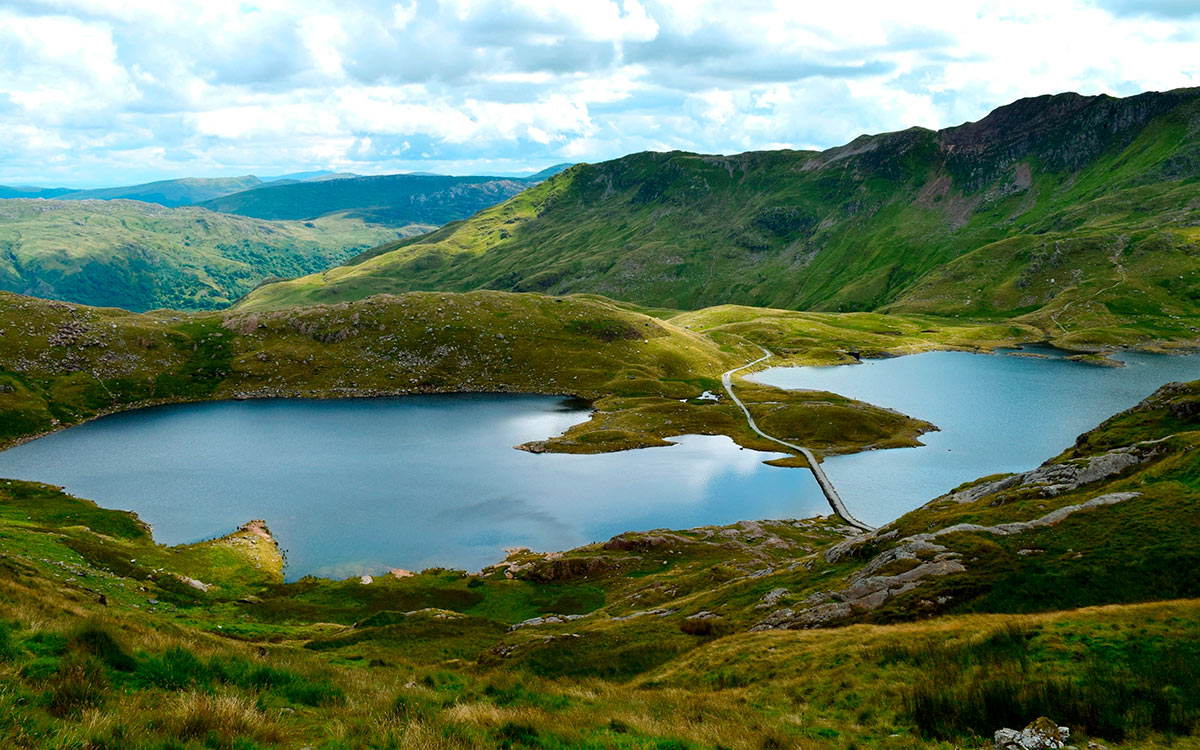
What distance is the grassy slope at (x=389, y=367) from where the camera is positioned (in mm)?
126438

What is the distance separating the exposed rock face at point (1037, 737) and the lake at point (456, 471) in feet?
200

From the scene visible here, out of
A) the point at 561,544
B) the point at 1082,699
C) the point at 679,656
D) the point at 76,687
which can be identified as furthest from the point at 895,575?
the point at 561,544

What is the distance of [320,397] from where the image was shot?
15750 cm

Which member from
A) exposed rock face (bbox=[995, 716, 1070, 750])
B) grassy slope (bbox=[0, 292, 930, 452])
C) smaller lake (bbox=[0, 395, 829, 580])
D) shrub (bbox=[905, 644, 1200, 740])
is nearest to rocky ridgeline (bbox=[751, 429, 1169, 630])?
shrub (bbox=[905, 644, 1200, 740])

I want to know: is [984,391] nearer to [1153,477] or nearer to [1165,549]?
[1153,477]

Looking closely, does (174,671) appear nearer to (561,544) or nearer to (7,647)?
(7,647)

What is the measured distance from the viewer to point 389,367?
17138cm

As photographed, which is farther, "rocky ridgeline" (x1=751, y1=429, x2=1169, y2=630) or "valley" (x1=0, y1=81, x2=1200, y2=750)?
"rocky ridgeline" (x1=751, y1=429, x2=1169, y2=630)

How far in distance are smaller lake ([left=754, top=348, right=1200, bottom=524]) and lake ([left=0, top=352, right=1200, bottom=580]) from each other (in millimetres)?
597

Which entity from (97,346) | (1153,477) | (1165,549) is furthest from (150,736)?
(97,346)

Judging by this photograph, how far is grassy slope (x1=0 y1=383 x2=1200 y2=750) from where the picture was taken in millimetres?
11586

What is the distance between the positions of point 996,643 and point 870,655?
13.0ft

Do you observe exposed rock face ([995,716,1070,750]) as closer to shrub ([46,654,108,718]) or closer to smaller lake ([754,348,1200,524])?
shrub ([46,654,108,718])

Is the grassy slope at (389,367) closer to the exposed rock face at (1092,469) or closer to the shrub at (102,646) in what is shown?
the exposed rock face at (1092,469)
